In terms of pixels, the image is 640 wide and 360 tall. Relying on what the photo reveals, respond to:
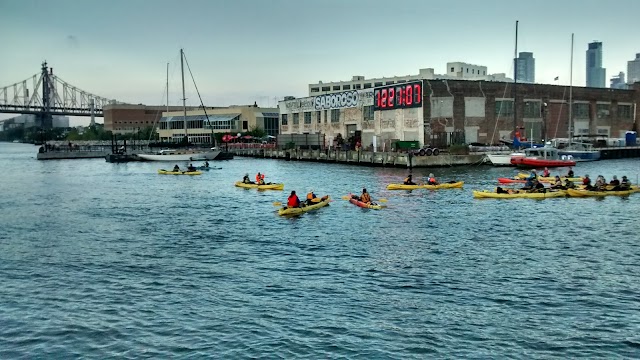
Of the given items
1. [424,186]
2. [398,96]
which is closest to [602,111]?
[398,96]

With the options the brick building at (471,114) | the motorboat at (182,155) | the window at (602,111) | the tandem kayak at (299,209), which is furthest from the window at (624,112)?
the tandem kayak at (299,209)

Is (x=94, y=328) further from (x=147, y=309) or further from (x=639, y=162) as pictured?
(x=639, y=162)

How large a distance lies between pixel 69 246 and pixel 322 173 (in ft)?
179

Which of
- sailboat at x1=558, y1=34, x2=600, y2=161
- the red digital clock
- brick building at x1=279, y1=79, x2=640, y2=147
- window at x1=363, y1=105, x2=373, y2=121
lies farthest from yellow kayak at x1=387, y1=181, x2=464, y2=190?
window at x1=363, y1=105, x2=373, y2=121

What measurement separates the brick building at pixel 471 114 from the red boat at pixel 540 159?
12861 millimetres

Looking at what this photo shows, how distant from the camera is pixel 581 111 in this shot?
120 meters

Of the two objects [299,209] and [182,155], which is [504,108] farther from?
[299,209]

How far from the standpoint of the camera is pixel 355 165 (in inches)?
4117

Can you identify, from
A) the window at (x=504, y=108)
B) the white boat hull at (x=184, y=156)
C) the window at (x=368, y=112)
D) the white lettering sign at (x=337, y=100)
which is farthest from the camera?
the white boat hull at (x=184, y=156)

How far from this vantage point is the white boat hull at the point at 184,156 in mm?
128000

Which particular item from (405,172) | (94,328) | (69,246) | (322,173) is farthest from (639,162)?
(94,328)

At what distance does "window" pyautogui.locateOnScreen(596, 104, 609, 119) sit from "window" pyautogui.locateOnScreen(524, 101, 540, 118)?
732 inches

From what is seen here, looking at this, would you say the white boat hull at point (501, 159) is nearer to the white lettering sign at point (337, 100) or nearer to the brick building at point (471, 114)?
the brick building at point (471, 114)

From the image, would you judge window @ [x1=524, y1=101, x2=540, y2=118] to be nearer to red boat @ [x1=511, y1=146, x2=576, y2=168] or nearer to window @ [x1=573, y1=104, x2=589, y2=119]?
window @ [x1=573, y1=104, x2=589, y2=119]
